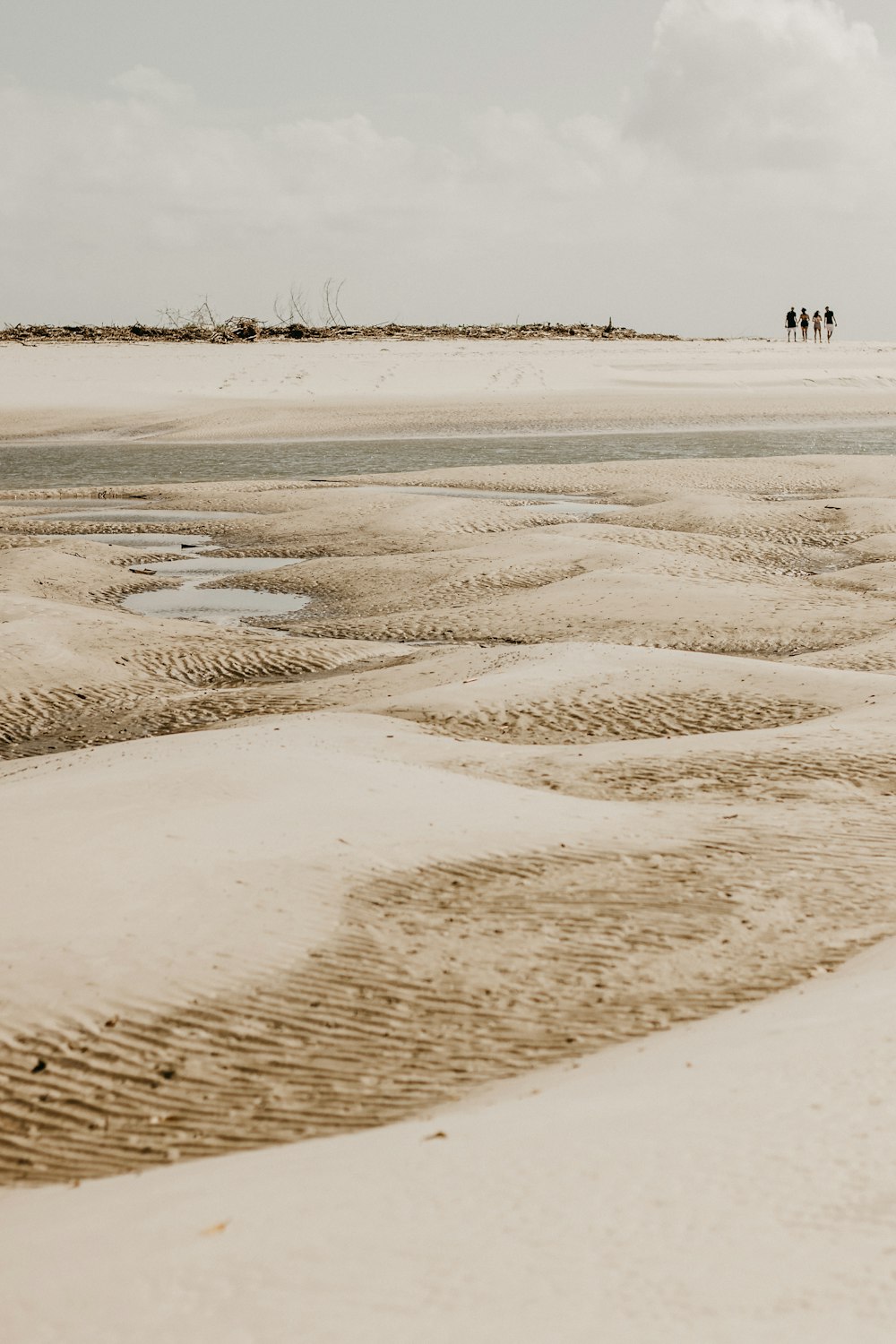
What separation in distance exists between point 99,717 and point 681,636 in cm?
429

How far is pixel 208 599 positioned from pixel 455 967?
30.6 feet

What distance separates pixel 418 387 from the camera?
3444 cm

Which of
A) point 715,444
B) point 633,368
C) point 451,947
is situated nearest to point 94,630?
point 451,947

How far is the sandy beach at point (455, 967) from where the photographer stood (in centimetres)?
258

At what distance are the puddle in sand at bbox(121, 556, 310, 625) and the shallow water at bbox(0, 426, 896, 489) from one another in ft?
25.9

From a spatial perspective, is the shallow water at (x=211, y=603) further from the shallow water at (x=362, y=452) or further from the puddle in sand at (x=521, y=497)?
the shallow water at (x=362, y=452)

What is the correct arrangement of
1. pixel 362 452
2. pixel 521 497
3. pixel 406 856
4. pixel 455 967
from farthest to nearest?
1. pixel 362 452
2. pixel 521 497
3. pixel 406 856
4. pixel 455 967

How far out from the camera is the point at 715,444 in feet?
86.9

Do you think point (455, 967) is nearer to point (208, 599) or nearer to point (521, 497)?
point (208, 599)

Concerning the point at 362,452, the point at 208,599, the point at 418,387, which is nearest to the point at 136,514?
the point at 208,599

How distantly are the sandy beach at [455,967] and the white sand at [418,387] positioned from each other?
59.2 ft

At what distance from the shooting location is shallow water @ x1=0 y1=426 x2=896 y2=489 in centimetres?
2378

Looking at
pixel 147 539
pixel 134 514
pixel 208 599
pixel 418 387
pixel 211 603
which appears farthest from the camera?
pixel 418 387

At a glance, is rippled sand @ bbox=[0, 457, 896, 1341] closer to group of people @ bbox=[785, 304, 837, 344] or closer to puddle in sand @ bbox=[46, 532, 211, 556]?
puddle in sand @ bbox=[46, 532, 211, 556]
